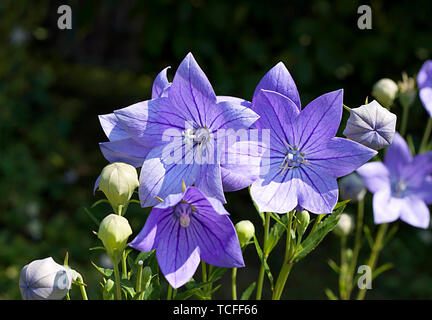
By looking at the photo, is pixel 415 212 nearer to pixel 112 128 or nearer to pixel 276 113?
pixel 276 113

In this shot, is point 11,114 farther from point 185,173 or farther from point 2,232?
point 185,173

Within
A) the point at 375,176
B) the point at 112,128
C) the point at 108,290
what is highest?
the point at 112,128

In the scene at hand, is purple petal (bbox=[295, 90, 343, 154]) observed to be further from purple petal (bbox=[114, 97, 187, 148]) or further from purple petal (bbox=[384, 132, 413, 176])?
purple petal (bbox=[384, 132, 413, 176])

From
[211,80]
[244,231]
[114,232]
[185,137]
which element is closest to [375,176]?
[244,231]

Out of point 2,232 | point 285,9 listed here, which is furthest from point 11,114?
point 285,9

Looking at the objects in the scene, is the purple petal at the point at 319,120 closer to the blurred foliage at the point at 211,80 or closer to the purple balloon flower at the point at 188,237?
the purple balloon flower at the point at 188,237
